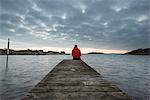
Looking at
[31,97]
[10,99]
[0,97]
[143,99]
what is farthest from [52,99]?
[143,99]

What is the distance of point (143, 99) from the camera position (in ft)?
37.0

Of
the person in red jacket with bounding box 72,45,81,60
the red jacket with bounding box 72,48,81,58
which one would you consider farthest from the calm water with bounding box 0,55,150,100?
the red jacket with bounding box 72,48,81,58

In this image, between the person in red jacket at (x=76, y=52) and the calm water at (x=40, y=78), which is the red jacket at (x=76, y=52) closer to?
the person in red jacket at (x=76, y=52)

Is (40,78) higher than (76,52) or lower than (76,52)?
lower

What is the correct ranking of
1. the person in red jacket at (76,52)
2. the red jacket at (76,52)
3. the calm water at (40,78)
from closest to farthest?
the calm water at (40,78), the person in red jacket at (76,52), the red jacket at (76,52)

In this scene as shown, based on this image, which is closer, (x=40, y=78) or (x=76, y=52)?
(x=40, y=78)

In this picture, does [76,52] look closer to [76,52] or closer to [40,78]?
[76,52]

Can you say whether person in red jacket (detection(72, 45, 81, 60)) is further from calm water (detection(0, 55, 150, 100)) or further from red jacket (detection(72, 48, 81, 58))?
calm water (detection(0, 55, 150, 100))

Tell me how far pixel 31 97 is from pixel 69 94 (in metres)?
1.13

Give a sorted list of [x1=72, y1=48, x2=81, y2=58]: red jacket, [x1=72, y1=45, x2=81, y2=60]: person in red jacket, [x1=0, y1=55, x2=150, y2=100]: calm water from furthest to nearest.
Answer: [x1=72, y1=48, x2=81, y2=58]: red jacket → [x1=72, y1=45, x2=81, y2=60]: person in red jacket → [x1=0, y1=55, x2=150, y2=100]: calm water

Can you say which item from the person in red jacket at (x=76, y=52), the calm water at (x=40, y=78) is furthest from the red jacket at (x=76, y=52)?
the calm water at (x=40, y=78)

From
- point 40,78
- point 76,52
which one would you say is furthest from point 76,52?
point 40,78

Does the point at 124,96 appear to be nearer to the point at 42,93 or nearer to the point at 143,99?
the point at 42,93

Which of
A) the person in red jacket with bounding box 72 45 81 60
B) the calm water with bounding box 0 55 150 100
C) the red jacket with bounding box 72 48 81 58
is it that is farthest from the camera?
the red jacket with bounding box 72 48 81 58
